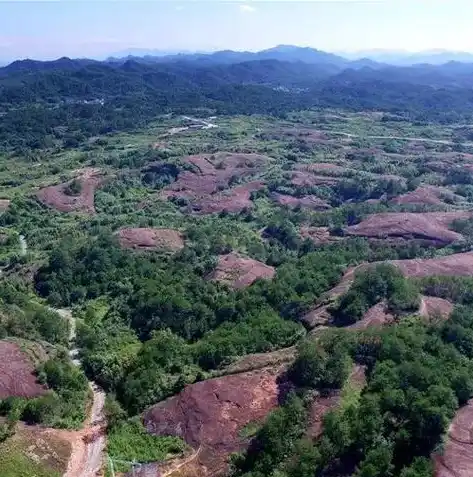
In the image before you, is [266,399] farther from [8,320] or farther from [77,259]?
[77,259]

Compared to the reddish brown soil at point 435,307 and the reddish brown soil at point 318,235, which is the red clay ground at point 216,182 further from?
the reddish brown soil at point 435,307

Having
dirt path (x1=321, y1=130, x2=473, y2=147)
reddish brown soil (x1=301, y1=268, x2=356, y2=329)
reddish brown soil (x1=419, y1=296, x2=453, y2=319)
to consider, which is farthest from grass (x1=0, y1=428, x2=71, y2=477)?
dirt path (x1=321, y1=130, x2=473, y2=147)

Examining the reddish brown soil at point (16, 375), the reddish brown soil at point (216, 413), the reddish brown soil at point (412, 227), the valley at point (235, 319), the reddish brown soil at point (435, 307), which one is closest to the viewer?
the valley at point (235, 319)

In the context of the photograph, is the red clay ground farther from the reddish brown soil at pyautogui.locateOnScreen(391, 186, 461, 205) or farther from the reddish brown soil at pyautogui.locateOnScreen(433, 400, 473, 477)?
the reddish brown soil at pyautogui.locateOnScreen(433, 400, 473, 477)

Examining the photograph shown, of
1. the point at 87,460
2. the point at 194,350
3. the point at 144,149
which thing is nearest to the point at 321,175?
the point at 144,149

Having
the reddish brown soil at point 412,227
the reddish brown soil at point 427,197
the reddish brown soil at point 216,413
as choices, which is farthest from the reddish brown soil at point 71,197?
the reddish brown soil at point 216,413

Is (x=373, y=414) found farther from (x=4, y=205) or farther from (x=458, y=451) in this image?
(x=4, y=205)
